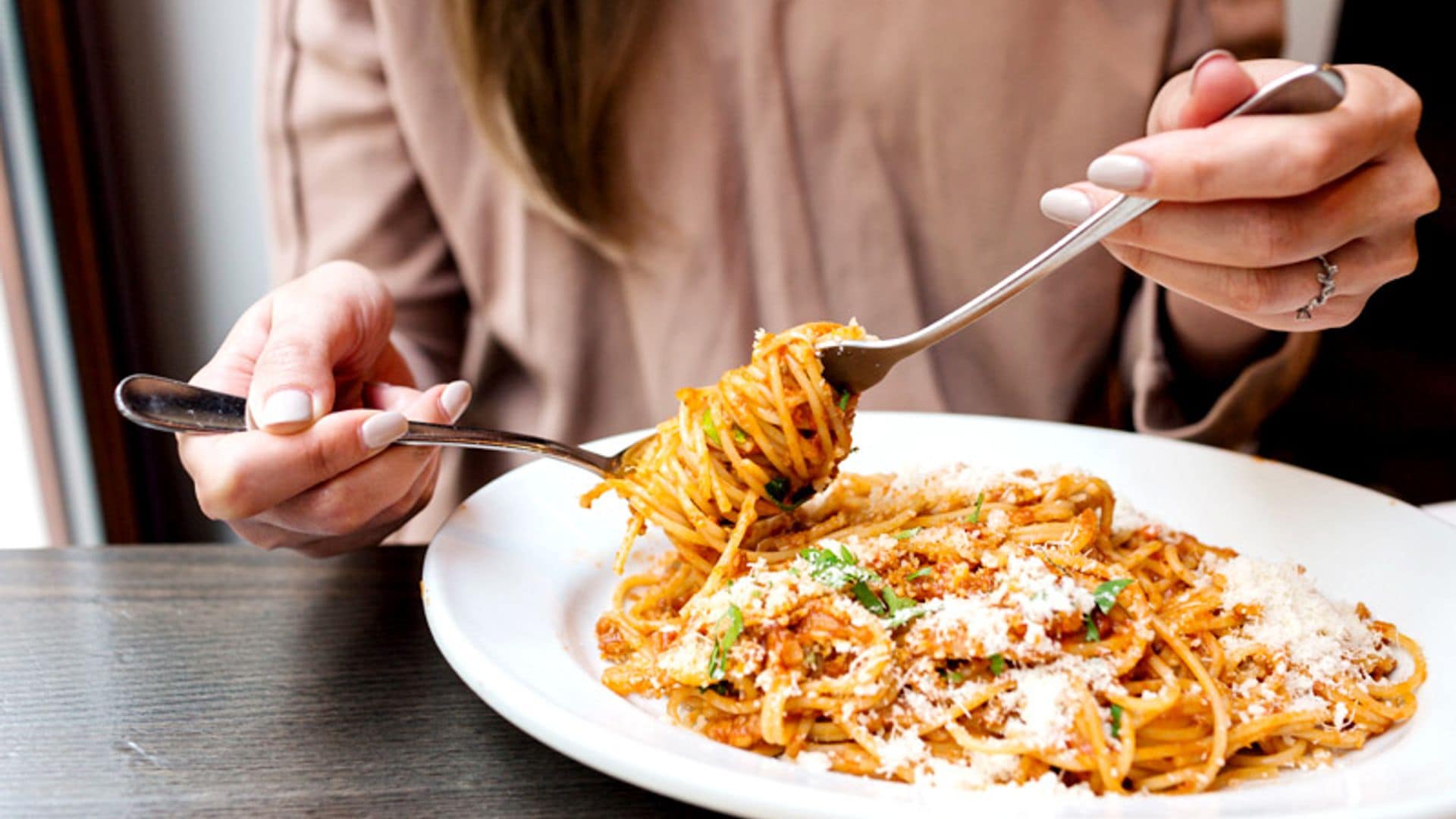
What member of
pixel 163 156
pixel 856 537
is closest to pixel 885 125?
pixel 856 537

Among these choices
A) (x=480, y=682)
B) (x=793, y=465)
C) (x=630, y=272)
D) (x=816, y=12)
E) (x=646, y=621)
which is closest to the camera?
(x=480, y=682)

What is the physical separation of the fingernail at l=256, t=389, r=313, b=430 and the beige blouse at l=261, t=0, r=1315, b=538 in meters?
1.42

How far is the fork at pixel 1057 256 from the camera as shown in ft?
3.68

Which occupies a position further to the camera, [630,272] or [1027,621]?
[630,272]

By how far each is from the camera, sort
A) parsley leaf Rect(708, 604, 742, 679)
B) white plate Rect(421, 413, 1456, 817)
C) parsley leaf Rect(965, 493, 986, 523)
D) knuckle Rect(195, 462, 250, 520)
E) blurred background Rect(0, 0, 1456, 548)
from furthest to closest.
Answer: blurred background Rect(0, 0, 1456, 548) < parsley leaf Rect(965, 493, 986, 523) < knuckle Rect(195, 462, 250, 520) < parsley leaf Rect(708, 604, 742, 679) < white plate Rect(421, 413, 1456, 817)

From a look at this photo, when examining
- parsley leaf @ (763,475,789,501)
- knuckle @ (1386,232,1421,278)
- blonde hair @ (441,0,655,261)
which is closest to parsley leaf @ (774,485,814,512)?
parsley leaf @ (763,475,789,501)

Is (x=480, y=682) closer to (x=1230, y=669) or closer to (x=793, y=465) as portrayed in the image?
(x=793, y=465)

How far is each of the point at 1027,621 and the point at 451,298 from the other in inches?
83.7

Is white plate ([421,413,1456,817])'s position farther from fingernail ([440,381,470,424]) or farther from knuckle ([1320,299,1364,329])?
knuckle ([1320,299,1364,329])

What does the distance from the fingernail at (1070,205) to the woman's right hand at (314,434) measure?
904mm

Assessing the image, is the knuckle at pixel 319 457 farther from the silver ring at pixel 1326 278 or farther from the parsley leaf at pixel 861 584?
the silver ring at pixel 1326 278

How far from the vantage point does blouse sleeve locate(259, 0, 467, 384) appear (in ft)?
8.79

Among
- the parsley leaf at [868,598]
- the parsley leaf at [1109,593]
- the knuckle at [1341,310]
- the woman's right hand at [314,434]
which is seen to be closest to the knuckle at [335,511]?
the woman's right hand at [314,434]

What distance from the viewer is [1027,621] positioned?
122 cm
